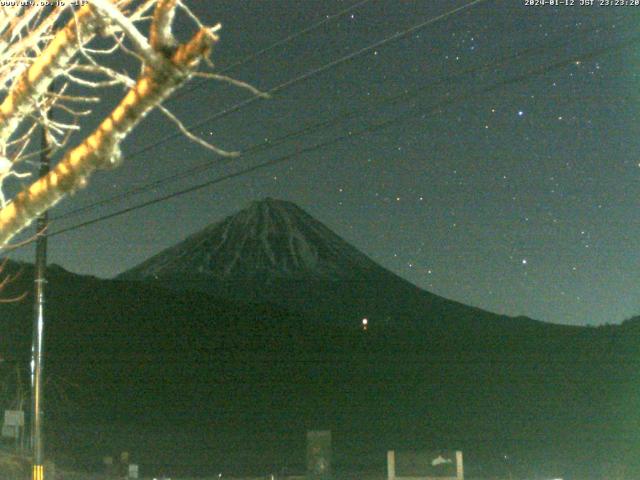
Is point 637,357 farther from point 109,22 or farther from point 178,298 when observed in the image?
point 109,22

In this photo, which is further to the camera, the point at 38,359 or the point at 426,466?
the point at 426,466

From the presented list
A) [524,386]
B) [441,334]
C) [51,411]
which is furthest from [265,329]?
→ [51,411]

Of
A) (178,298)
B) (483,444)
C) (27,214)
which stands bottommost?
(483,444)

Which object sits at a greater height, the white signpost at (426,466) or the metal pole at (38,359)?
the metal pole at (38,359)

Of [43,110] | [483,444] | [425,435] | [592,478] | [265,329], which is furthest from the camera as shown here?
[265,329]

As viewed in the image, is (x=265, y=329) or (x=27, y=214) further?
(x=265, y=329)

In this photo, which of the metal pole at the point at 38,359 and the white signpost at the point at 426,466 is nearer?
the metal pole at the point at 38,359

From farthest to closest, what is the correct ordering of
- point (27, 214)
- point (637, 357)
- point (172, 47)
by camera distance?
point (637, 357) < point (27, 214) < point (172, 47)

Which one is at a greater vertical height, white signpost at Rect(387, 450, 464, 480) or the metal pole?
the metal pole

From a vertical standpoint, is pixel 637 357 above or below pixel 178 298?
below

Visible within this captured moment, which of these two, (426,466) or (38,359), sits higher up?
(38,359)

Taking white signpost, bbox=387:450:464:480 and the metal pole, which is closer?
the metal pole
